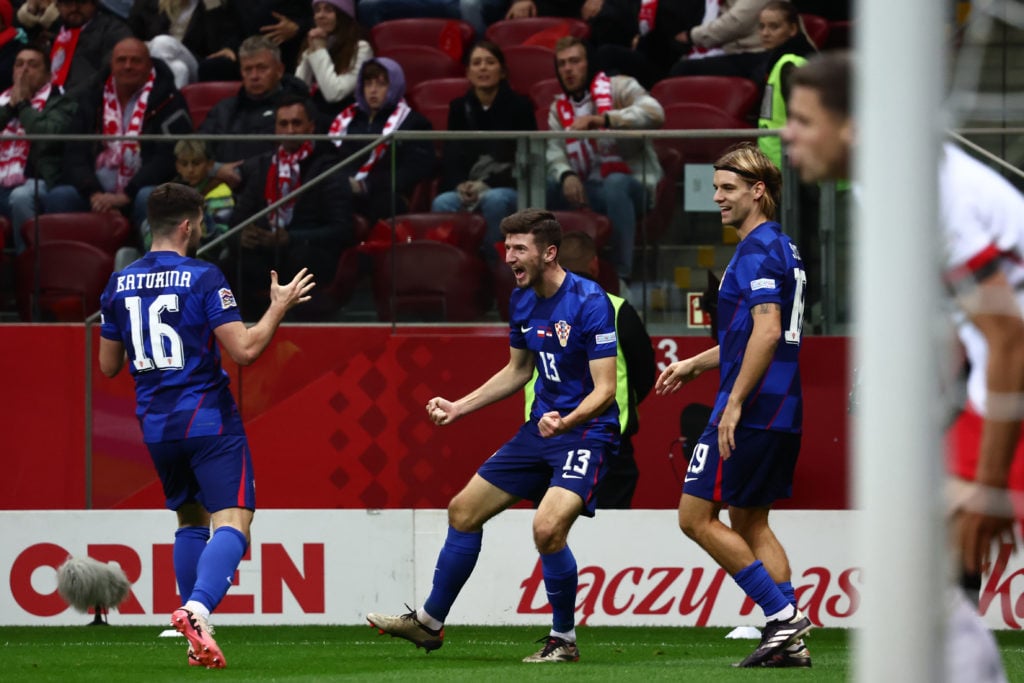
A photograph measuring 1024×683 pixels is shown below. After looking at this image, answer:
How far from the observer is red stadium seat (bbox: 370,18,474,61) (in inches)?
516

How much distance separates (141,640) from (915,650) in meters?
6.04

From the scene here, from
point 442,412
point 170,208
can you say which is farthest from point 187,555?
point 170,208

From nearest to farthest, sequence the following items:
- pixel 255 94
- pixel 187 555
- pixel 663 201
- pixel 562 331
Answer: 1. pixel 562 331
2. pixel 187 555
3. pixel 663 201
4. pixel 255 94

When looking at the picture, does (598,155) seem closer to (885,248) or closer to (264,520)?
(264,520)

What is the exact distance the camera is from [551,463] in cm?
705

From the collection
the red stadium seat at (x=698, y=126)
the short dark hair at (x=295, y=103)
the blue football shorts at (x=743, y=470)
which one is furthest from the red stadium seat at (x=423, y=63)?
the blue football shorts at (x=743, y=470)

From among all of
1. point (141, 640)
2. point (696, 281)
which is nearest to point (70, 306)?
point (141, 640)

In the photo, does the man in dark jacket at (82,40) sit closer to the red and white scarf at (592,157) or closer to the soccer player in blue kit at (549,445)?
the red and white scarf at (592,157)

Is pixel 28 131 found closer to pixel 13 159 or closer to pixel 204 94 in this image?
pixel 204 94

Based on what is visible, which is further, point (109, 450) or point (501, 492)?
point (109, 450)

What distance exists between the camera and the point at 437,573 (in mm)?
7168

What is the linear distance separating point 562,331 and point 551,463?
0.56m

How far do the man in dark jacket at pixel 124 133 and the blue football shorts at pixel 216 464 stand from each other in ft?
10.6

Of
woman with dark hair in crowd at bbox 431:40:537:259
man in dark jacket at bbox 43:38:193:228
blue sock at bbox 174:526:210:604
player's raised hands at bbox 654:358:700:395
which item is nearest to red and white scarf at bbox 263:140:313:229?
man in dark jacket at bbox 43:38:193:228
